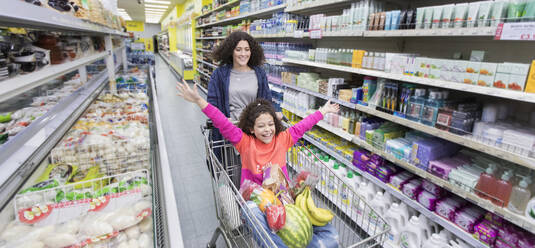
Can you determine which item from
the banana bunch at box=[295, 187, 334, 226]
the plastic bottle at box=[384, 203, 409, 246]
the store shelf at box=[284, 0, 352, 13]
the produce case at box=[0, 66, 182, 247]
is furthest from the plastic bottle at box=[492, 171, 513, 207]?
the store shelf at box=[284, 0, 352, 13]

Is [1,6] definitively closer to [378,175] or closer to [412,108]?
[412,108]

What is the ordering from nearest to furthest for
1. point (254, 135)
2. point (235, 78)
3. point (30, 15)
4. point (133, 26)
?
point (30, 15)
point (254, 135)
point (235, 78)
point (133, 26)

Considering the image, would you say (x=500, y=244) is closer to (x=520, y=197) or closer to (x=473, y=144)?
(x=520, y=197)

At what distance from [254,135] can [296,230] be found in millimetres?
764

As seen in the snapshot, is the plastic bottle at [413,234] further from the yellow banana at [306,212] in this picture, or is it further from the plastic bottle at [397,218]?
the yellow banana at [306,212]

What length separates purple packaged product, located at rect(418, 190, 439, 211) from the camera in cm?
197

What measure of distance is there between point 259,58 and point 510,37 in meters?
1.80

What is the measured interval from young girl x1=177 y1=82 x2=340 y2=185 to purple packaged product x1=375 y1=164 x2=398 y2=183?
1.00 meters

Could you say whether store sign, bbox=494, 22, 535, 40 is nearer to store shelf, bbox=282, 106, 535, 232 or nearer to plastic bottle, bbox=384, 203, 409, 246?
store shelf, bbox=282, 106, 535, 232

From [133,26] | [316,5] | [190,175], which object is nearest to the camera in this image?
[316,5]

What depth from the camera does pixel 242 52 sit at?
7.66 ft

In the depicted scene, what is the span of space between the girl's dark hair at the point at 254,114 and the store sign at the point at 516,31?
1.33m

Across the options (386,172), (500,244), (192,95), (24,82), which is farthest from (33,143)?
(500,244)

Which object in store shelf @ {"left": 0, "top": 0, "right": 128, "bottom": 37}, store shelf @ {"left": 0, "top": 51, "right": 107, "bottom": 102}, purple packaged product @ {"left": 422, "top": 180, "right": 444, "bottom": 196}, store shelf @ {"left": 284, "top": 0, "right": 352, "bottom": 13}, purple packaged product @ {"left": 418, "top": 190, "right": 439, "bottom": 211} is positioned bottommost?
purple packaged product @ {"left": 418, "top": 190, "right": 439, "bottom": 211}
